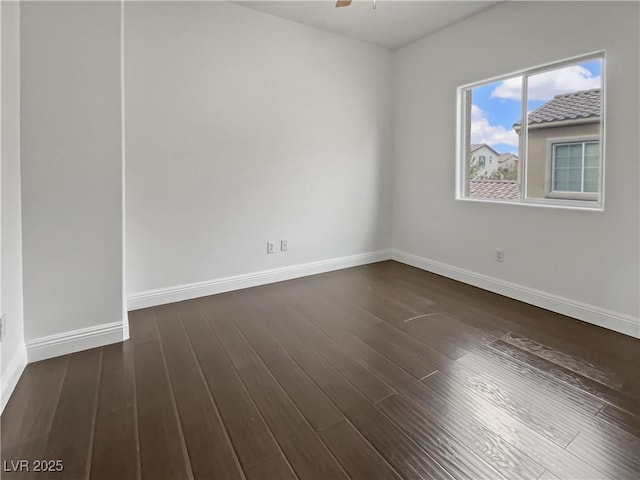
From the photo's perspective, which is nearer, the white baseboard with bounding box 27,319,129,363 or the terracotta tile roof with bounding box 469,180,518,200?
the white baseboard with bounding box 27,319,129,363

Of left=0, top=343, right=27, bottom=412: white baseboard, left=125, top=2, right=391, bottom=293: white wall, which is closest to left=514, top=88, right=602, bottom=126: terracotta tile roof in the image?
left=125, top=2, right=391, bottom=293: white wall

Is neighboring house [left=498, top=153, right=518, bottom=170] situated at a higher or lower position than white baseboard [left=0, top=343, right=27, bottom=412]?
higher

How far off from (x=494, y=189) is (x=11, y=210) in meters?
3.95

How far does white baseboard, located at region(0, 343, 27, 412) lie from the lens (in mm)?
1805

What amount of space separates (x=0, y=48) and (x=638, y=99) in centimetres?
394

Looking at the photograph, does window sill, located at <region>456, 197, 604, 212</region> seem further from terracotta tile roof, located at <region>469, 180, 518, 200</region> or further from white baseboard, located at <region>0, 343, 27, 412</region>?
white baseboard, located at <region>0, 343, 27, 412</region>

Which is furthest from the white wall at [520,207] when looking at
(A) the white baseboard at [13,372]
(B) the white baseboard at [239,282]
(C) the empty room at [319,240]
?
(A) the white baseboard at [13,372]

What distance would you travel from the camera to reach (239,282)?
359 cm

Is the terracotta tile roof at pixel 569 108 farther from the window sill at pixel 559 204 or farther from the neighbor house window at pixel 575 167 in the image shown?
the window sill at pixel 559 204

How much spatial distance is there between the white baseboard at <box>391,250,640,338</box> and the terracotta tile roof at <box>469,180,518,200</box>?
2.77 feet

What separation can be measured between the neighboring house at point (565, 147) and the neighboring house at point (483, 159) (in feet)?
1.11

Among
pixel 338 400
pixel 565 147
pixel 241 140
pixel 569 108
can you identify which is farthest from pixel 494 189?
pixel 338 400

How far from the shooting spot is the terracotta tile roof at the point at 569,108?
9.02 feet

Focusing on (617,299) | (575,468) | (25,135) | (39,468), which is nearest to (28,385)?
(39,468)
